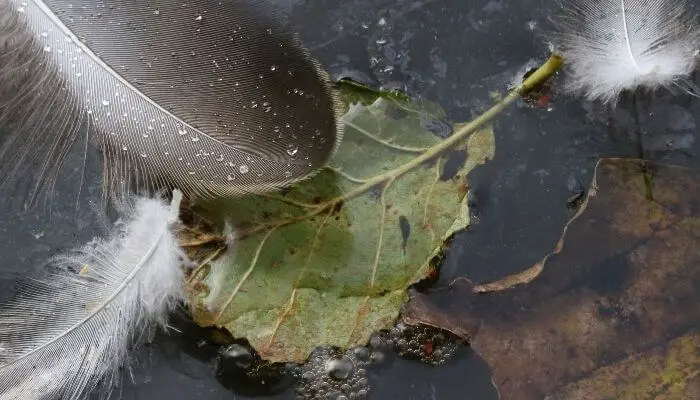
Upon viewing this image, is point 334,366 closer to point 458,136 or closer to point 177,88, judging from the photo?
point 458,136

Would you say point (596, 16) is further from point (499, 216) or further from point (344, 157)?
point (344, 157)

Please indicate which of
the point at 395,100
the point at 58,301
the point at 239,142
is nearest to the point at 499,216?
the point at 395,100

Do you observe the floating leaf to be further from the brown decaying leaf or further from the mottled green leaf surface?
the brown decaying leaf

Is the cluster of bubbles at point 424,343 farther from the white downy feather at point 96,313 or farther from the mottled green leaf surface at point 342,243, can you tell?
the white downy feather at point 96,313

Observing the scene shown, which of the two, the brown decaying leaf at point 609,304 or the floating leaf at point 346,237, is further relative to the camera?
the floating leaf at point 346,237

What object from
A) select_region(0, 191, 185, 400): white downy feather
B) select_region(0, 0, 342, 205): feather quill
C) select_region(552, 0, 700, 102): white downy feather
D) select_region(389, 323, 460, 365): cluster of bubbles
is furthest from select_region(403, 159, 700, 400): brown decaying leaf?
select_region(0, 191, 185, 400): white downy feather

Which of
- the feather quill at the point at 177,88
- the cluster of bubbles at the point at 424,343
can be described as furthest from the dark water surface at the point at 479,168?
the feather quill at the point at 177,88
